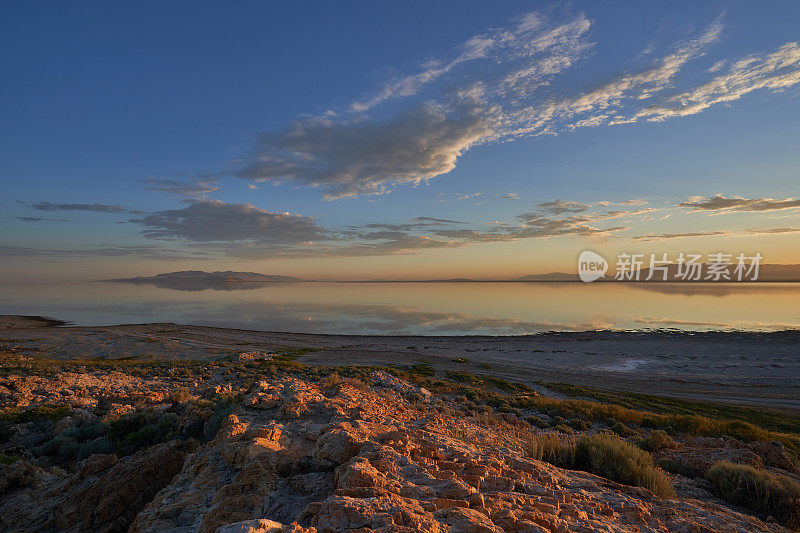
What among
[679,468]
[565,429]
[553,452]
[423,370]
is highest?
[553,452]

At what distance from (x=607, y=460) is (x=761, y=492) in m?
1.95

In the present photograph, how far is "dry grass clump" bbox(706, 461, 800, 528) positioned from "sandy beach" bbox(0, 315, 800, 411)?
17.2 meters

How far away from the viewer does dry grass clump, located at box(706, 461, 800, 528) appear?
4752 millimetres

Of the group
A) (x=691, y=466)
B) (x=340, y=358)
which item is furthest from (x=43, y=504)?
(x=340, y=358)

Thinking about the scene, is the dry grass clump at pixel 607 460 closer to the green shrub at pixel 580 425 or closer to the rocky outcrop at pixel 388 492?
the rocky outcrop at pixel 388 492

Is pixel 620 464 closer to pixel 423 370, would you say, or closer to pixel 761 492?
pixel 761 492

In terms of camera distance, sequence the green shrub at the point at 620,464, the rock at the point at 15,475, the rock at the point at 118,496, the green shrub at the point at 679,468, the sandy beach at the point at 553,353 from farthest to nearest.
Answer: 1. the sandy beach at the point at 553,353
2. the green shrub at the point at 679,468
3. the rock at the point at 15,475
4. the green shrub at the point at 620,464
5. the rock at the point at 118,496

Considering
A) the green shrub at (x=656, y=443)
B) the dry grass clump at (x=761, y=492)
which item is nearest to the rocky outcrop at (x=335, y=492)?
the dry grass clump at (x=761, y=492)

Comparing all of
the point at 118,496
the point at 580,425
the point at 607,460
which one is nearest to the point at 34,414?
the point at 118,496

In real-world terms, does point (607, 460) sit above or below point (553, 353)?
above

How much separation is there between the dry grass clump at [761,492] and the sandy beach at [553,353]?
1724 cm

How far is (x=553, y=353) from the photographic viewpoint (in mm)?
36406

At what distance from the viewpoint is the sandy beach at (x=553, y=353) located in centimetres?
2509

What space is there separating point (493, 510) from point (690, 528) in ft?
7.28
